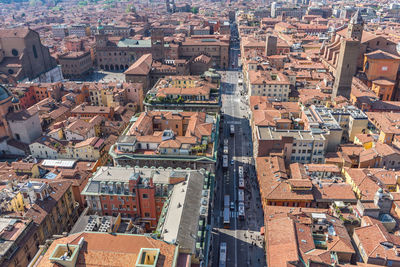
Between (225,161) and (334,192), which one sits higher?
(334,192)

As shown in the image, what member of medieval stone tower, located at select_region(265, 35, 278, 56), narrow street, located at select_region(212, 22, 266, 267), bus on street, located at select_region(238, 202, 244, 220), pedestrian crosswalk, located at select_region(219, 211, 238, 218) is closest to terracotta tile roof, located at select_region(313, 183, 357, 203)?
narrow street, located at select_region(212, 22, 266, 267)

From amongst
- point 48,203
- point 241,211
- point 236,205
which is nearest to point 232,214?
point 241,211

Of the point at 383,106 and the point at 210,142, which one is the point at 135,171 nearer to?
the point at 210,142

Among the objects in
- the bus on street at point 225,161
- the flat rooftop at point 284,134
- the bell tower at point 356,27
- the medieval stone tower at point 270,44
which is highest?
the bell tower at point 356,27

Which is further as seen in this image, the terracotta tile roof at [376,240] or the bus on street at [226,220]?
the bus on street at [226,220]

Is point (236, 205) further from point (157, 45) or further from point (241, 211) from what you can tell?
point (157, 45)

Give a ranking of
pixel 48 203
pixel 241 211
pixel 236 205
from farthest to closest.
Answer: pixel 236 205 → pixel 241 211 → pixel 48 203

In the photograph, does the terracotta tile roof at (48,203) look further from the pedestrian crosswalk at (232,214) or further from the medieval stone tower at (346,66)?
the medieval stone tower at (346,66)

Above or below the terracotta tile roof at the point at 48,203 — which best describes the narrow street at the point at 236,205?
below

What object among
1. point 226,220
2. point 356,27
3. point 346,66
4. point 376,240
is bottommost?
point 226,220

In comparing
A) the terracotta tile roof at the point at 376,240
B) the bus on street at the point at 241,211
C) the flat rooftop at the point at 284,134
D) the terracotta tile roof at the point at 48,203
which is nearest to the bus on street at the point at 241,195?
the bus on street at the point at 241,211
